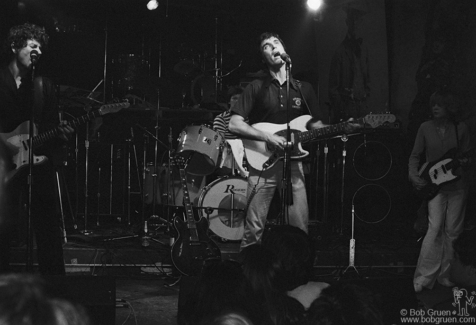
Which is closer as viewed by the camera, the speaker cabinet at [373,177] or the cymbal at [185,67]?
the speaker cabinet at [373,177]

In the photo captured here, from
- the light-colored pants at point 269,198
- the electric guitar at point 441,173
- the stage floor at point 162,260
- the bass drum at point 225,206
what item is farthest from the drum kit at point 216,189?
the electric guitar at point 441,173

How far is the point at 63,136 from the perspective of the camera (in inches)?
217

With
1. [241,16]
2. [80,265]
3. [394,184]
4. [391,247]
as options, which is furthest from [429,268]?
[241,16]

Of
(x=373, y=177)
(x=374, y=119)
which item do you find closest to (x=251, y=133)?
(x=374, y=119)

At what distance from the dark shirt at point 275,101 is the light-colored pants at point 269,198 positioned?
1.64 ft

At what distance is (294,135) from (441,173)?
170cm

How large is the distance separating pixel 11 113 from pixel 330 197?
5448 mm

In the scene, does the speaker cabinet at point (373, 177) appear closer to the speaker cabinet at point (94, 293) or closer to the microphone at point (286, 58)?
the microphone at point (286, 58)

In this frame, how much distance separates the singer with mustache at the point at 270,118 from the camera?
A: 5867mm

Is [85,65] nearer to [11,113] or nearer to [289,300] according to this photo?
[11,113]

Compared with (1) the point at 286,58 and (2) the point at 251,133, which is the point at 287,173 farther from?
(1) the point at 286,58

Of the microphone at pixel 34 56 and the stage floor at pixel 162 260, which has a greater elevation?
the microphone at pixel 34 56

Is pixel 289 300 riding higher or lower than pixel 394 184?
lower

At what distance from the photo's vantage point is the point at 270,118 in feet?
20.0
